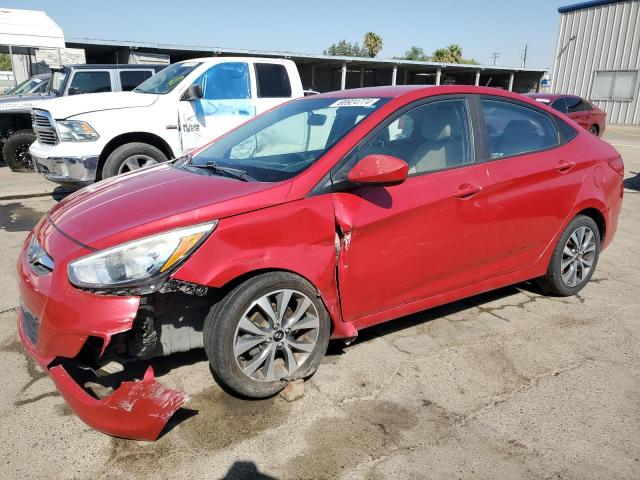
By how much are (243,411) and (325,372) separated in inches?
23.4

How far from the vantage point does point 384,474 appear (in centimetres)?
228

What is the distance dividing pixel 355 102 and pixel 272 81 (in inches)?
194

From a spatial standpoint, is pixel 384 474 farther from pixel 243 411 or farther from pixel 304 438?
pixel 243 411

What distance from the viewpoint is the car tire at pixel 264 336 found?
2572 millimetres

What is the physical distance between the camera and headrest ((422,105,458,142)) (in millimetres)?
3336

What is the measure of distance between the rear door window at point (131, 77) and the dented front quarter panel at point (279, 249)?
796 centimetres

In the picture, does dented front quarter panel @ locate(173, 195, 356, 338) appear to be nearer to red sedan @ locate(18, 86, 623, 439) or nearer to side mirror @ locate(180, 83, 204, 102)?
red sedan @ locate(18, 86, 623, 439)

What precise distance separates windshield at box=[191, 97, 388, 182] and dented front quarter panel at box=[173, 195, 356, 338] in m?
0.27

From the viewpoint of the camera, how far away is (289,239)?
2707 mm

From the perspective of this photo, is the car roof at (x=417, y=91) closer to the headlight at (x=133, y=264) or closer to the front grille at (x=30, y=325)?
the headlight at (x=133, y=264)

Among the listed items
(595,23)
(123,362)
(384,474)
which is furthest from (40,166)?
(595,23)

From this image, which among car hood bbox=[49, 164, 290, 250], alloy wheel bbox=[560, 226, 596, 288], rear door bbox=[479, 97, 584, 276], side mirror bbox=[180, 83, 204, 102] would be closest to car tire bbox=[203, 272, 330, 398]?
car hood bbox=[49, 164, 290, 250]

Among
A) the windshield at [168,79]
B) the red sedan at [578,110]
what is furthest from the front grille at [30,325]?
the red sedan at [578,110]

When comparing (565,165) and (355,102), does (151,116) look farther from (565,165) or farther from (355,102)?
(565,165)
